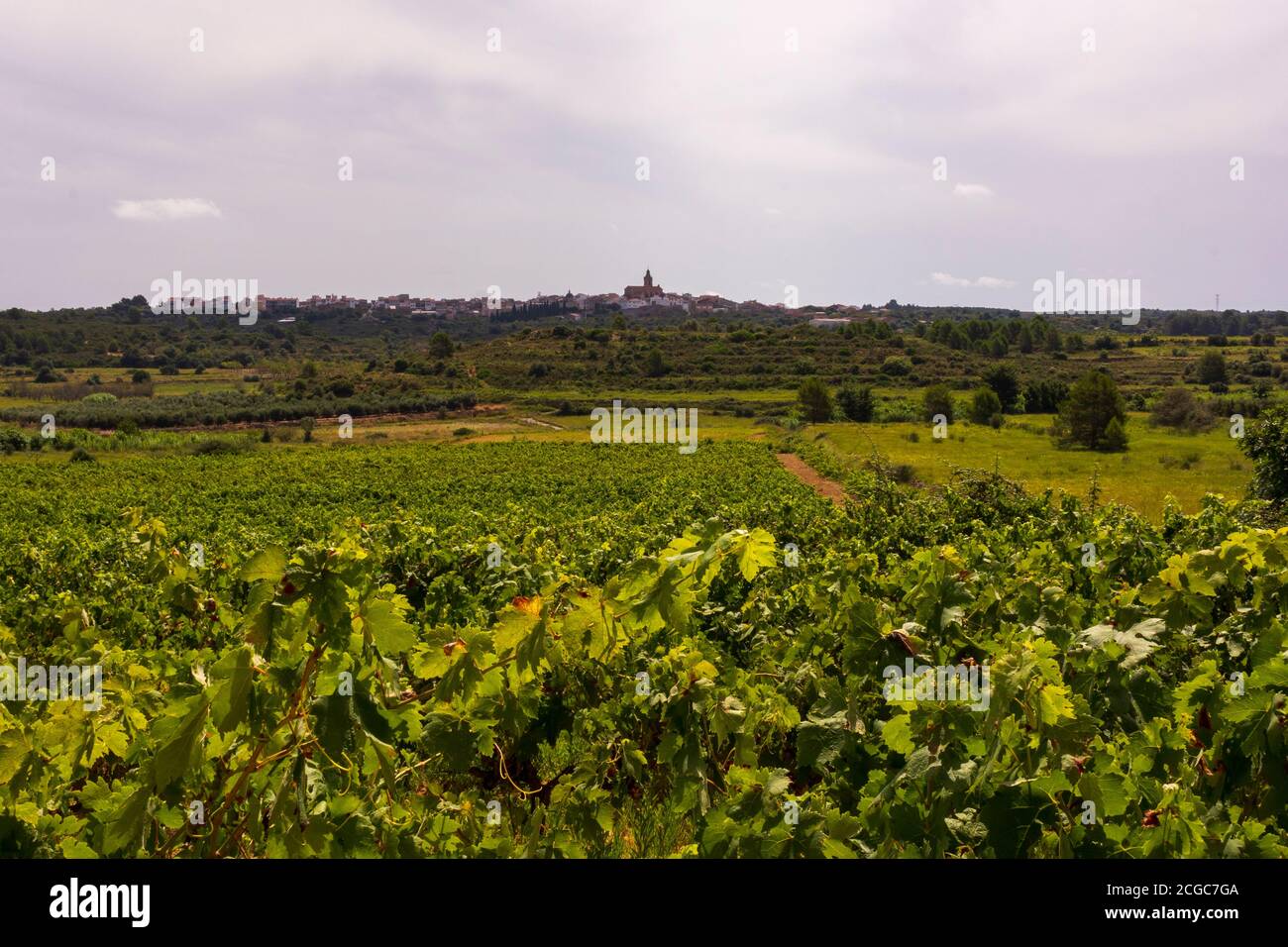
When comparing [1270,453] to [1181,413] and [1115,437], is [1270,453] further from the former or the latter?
[1181,413]

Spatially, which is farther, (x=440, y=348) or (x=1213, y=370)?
(x=440, y=348)

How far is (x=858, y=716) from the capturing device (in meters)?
3.11

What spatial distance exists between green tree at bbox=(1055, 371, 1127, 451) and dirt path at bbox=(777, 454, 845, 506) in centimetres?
2236

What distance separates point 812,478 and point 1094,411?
28017 millimetres

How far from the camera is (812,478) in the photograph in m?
46.7

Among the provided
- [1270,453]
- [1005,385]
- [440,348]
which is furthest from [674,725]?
[440,348]

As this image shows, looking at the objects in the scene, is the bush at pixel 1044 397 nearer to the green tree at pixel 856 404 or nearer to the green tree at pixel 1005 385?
the green tree at pixel 1005 385

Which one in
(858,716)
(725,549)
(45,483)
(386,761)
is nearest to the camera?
(386,761)

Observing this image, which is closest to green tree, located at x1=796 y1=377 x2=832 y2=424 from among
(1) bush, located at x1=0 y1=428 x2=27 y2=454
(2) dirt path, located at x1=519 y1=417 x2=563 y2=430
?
(2) dirt path, located at x1=519 y1=417 x2=563 y2=430
